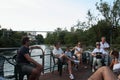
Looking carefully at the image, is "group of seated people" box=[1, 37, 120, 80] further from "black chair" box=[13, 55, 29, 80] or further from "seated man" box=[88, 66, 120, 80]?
"black chair" box=[13, 55, 29, 80]

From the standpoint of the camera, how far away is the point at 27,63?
8.81 metres

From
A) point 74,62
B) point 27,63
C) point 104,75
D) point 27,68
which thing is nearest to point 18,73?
point 27,63

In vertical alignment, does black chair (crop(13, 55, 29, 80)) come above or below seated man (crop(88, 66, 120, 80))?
below

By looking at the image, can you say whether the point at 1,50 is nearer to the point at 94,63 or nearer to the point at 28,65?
the point at 28,65

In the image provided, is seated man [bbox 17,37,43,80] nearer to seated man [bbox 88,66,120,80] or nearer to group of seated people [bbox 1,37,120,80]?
group of seated people [bbox 1,37,120,80]

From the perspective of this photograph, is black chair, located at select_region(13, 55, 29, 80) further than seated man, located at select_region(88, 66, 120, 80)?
Yes

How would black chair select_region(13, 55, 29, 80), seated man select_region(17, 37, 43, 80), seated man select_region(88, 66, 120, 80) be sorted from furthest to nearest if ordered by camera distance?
1. black chair select_region(13, 55, 29, 80)
2. seated man select_region(17, 37, 43, 80)
3. seated man select_region(88, 66, 120, 80)

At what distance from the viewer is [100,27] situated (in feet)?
160

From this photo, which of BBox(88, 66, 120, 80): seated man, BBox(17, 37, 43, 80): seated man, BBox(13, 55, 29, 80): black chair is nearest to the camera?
BBox(88, 66, 120, 80): seated man

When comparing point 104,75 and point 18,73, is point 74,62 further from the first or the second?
point 104,75

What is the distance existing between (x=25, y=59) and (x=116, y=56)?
2.53 metres

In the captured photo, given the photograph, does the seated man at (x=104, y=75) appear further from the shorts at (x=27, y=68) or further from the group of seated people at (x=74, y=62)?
the shorts at (x=27, y=68)

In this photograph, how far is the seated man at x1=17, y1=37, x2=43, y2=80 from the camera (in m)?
8.56


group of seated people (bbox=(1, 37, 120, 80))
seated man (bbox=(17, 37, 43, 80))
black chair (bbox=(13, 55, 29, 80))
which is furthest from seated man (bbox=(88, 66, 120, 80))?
black chair (bbox=(13, 55, 29, 80))
